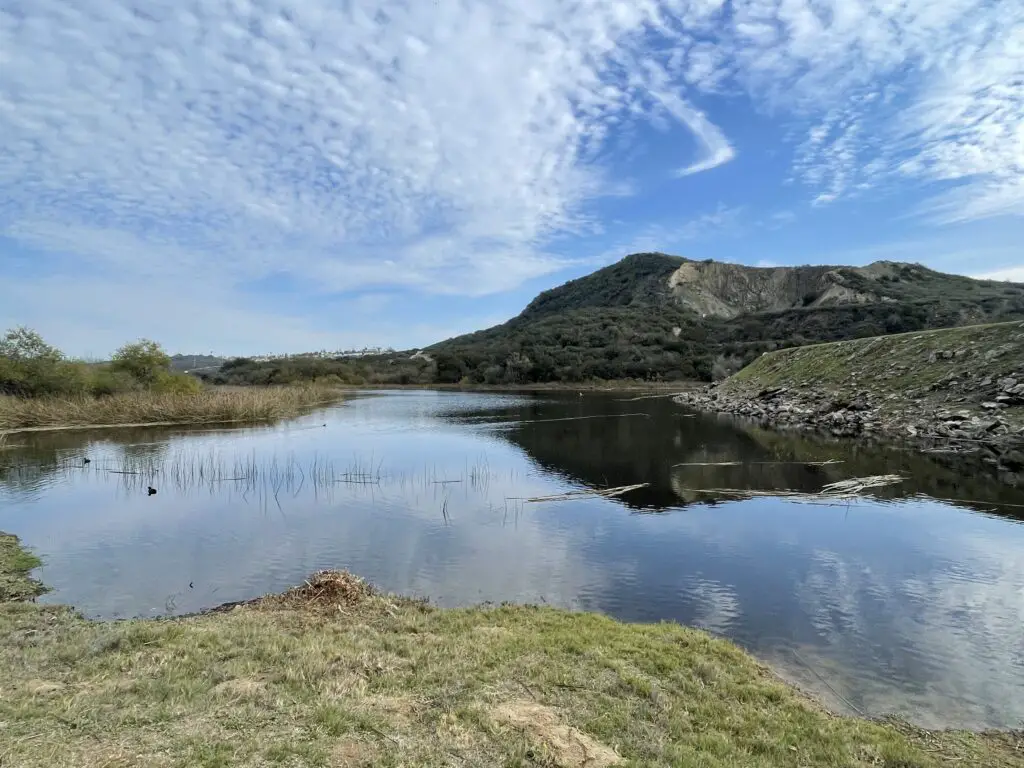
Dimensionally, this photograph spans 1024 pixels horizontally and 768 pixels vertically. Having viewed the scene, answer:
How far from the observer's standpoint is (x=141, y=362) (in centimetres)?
5025

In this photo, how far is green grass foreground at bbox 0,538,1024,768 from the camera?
4262mm

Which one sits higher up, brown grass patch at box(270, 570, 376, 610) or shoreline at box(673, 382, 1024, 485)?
shoreline at box(673, 382, 1024, 485)

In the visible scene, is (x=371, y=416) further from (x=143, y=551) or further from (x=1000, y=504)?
(x=1000, y=504)

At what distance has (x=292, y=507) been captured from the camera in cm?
1708

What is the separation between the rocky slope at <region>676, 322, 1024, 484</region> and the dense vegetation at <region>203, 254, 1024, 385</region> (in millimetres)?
45161

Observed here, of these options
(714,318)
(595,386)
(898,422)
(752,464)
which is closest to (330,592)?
(752,464)

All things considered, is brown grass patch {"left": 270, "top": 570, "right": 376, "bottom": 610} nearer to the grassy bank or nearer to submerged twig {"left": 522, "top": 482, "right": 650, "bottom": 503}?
submerged twig {"left": 522, "top": 482, "right": 650, "bottom": 503}

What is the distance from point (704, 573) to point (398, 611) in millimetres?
5849

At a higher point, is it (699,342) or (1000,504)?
(699,342)

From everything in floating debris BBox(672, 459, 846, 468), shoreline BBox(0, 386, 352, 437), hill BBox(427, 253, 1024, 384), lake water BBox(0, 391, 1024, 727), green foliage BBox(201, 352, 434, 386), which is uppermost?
hill BBox(427, 253, 1024, 384)

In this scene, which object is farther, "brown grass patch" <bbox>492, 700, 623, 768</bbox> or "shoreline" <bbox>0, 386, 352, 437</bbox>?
"shoreline" <bbox>0, 386, 352, 437</bbox>

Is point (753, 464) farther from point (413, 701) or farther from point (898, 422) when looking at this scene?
point (413, 701)

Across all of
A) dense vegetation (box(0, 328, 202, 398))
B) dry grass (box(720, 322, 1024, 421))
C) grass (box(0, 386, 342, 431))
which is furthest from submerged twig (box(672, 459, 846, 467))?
dense vegetation (box(0, 328, 202, 398))

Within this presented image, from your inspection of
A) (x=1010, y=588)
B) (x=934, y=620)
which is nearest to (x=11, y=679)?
(x=934, y=620)
